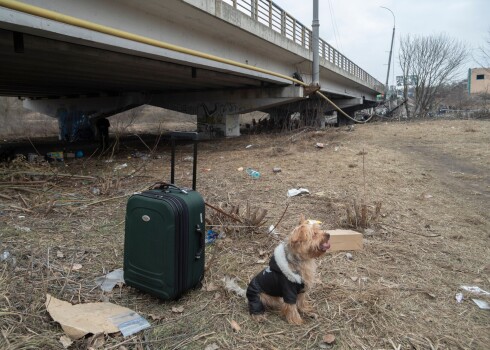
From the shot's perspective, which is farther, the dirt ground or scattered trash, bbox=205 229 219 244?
scattered trash, bbox=205 229 219 244

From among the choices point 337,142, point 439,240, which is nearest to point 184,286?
point 439,240

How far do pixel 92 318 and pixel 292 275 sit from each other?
1489mm

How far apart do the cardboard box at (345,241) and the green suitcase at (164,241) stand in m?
1.71

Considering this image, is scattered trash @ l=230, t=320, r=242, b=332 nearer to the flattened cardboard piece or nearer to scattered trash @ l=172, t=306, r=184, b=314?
scattered trash @ l=172, t=306, r=184, b=314

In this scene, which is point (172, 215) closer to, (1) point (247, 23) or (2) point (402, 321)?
(2) point (402, 321)

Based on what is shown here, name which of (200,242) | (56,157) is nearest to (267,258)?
(200,242)

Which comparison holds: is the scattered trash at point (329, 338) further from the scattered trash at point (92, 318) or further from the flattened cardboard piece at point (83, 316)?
the flattened cardboard piece at point (83, 316)

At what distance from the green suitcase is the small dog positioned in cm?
57

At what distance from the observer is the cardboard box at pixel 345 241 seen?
3916 mm

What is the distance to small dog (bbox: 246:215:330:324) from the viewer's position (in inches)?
97.0

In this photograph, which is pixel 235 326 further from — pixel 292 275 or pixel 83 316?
pixel 83 316

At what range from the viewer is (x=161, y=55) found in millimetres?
9273

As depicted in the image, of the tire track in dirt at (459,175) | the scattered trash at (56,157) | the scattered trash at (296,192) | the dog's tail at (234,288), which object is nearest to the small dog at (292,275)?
the dog's tail at (234,288)

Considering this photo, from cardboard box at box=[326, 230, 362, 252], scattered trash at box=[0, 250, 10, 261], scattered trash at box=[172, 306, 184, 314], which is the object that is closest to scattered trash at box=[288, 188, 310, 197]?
cardboard box at box=[326, 230, 362, 252]
